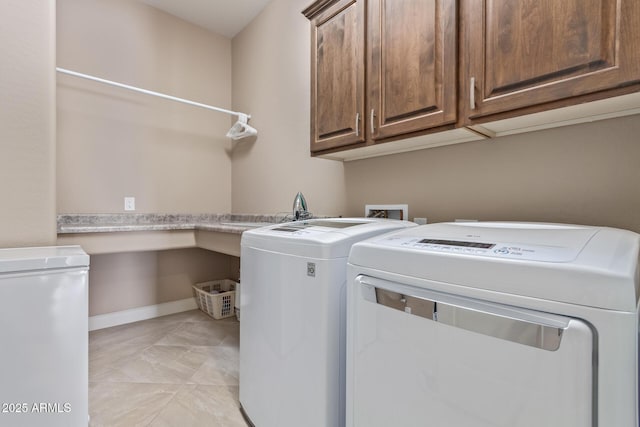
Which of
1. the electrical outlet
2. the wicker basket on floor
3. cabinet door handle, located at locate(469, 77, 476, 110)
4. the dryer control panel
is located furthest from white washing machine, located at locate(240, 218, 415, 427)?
the electrical outlet

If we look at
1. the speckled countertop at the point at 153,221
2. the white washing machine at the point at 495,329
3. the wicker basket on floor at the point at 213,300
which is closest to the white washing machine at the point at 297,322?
the white washing machine at the point at 495,329

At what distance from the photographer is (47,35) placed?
1.38 meters

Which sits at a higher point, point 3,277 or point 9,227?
point 9,227

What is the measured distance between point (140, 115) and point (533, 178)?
3.02 m

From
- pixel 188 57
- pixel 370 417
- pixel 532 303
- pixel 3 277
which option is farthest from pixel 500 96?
pixel 188 57

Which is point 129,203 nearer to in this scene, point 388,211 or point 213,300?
point 213,300

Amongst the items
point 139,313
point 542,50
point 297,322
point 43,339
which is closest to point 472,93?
point 542,50

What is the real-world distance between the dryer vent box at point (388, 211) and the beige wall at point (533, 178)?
0.04m

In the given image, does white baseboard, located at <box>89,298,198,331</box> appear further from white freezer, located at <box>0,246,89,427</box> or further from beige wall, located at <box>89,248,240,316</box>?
white freezer, located at <box>0,246,89,427</box>

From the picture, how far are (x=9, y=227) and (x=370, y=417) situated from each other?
1662 millimetres

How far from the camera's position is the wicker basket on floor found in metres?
2.79

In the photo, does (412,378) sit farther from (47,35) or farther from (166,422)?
(47,35)

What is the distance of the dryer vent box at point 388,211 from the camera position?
5.43 feet

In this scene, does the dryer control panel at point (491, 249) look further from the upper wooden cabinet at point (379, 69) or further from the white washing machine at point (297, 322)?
the upper wooden cabinet at point (379, 69)
